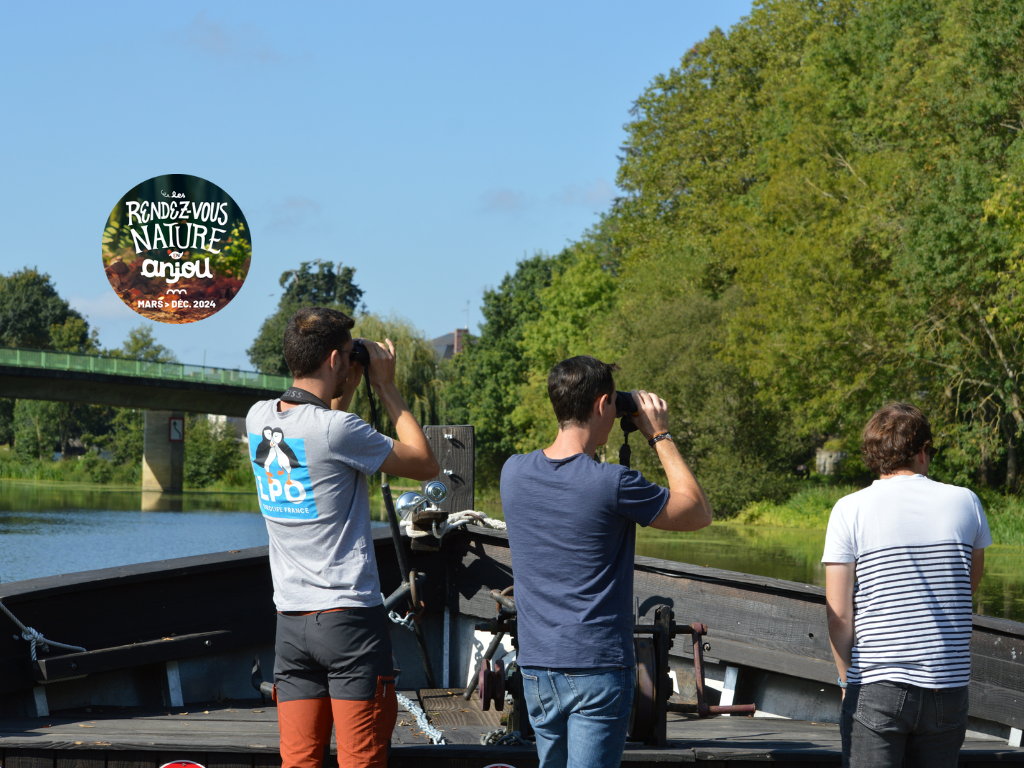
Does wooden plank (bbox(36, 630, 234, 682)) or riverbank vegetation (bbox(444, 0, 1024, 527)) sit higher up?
riverbank vegetation (bbox(444, 0, 1024, 527))

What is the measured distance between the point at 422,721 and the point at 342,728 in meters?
1.47

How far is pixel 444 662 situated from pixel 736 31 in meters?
37.1

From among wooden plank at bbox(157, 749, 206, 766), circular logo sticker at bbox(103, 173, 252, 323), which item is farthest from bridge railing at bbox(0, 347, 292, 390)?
wooden plank at bbox(157, 749, 206, 766)

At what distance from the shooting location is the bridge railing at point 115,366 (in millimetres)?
31953

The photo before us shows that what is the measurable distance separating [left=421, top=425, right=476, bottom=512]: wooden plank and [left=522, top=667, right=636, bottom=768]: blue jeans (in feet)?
9.38

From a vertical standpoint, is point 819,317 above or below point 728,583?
above

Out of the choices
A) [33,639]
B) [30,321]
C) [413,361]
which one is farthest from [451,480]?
[30,321]

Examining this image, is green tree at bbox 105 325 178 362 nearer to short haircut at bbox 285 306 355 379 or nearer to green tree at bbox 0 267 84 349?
green tree at bbox 0 267 84 349

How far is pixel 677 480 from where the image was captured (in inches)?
101

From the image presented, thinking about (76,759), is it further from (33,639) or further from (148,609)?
(148,609)

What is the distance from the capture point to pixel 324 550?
2.77 metres

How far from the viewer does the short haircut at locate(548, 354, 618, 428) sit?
2547mm

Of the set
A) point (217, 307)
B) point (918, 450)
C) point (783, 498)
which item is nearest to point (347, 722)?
point (918, 450)

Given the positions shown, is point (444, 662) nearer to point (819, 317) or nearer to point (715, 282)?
point (819, 317)
